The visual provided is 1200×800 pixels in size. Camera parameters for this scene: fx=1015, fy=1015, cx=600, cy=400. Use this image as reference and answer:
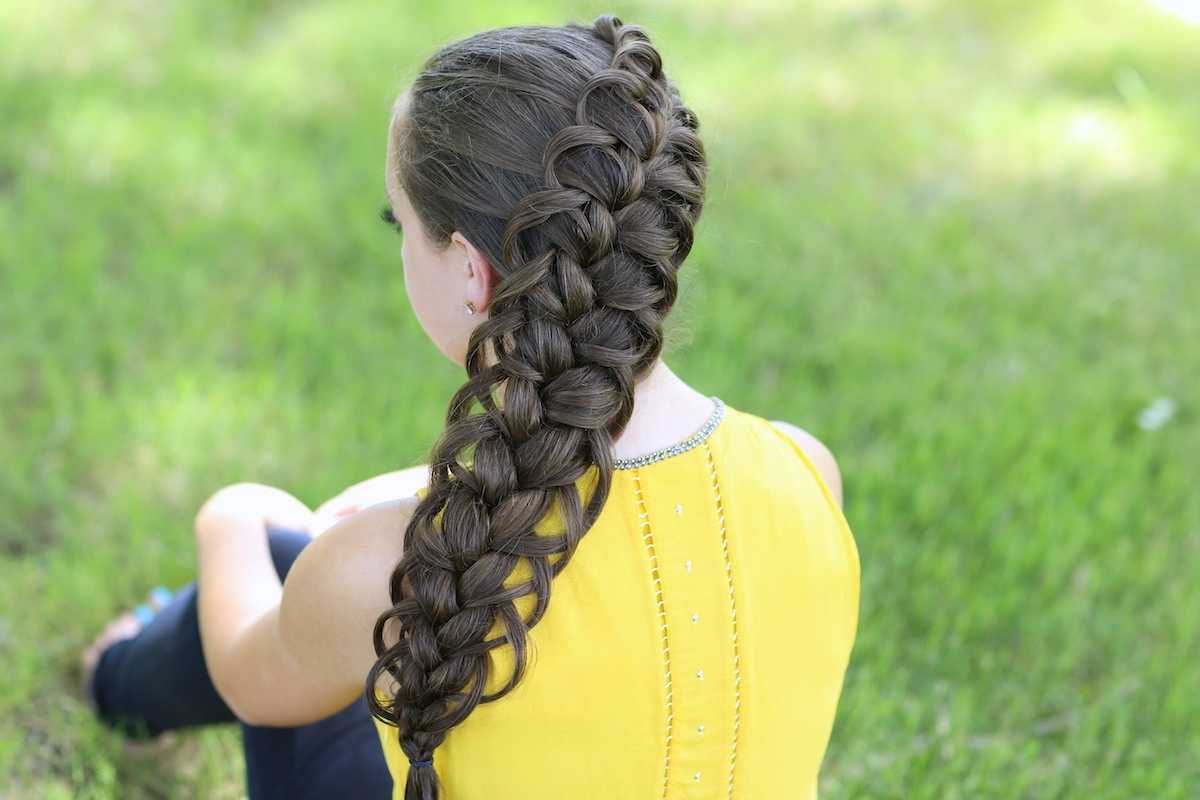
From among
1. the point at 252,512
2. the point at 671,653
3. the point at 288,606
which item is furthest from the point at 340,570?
the point at 252,512

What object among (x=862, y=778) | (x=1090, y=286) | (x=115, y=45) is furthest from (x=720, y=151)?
(x=862, y=778)

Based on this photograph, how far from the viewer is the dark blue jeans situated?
145cm

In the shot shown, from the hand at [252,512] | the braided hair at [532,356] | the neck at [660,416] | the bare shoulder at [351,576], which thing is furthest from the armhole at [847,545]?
the hand at [252,512]

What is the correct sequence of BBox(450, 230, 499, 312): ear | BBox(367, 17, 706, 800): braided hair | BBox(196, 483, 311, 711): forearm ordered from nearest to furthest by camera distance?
BBox(367, 17, 706, 800): braided hair → BBox(450, 230, 499, 312): ear → BBox(196, 483, 311, 711): forearm

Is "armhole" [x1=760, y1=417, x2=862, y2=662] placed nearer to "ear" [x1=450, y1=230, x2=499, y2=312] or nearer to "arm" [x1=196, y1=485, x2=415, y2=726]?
"ear" [x1=450, y1=230, x2=499, y2=312]

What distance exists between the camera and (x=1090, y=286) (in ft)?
11.5

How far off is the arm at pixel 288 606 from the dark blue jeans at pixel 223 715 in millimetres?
71

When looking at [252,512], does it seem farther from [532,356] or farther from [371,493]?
[532,356]

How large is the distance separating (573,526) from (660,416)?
0.60 feet

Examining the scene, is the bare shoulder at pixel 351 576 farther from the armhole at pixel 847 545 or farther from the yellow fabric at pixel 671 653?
the armhole at pixel 847 545

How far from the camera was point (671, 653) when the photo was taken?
1104 millimetres

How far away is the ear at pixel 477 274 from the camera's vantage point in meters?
1.18

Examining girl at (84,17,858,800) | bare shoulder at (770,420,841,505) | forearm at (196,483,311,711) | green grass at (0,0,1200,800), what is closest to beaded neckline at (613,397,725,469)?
girl at (84,17,858,800)

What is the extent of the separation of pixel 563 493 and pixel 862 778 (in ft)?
3.80
